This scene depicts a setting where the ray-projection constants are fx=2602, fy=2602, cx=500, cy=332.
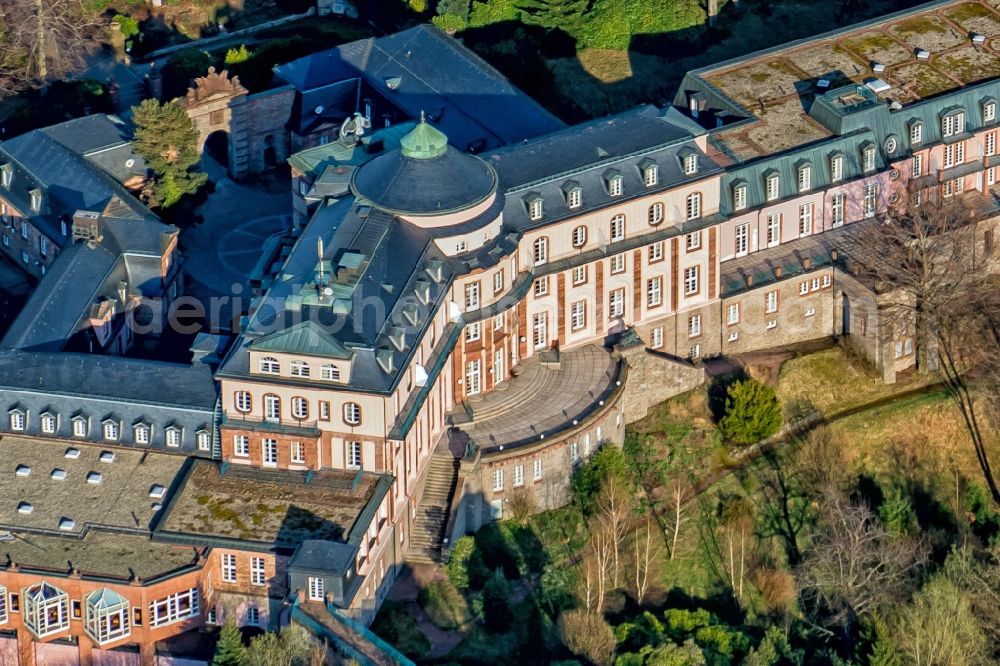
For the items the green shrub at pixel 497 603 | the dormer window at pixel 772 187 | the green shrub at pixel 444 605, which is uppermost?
the dormer window at pixel 772 187

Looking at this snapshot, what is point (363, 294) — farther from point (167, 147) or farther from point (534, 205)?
point (167, 147)

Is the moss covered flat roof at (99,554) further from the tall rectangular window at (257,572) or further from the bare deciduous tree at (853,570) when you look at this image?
the bare deciduous tree at (853,570)

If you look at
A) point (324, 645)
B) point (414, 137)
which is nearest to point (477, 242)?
Result: point (414, 137)

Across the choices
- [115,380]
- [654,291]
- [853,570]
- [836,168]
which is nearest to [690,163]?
[654,291]

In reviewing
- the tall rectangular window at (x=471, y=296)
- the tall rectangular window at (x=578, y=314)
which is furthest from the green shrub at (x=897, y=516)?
the tall rectangular window at (x=471, y=296)

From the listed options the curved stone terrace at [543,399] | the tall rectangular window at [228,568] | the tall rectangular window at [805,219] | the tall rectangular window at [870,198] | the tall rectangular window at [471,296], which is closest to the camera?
the tall rectangular window at [228,568]

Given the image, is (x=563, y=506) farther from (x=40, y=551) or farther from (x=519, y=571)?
(x=40, y=551)

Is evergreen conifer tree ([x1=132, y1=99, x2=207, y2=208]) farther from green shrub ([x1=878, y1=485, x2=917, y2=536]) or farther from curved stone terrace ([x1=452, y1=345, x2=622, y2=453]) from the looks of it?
green shrub ([x1=878, y1=485, x2=917, y2=536])

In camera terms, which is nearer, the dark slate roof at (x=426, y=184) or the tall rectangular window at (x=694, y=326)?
the dark slate roof at (x=426, y=184)
